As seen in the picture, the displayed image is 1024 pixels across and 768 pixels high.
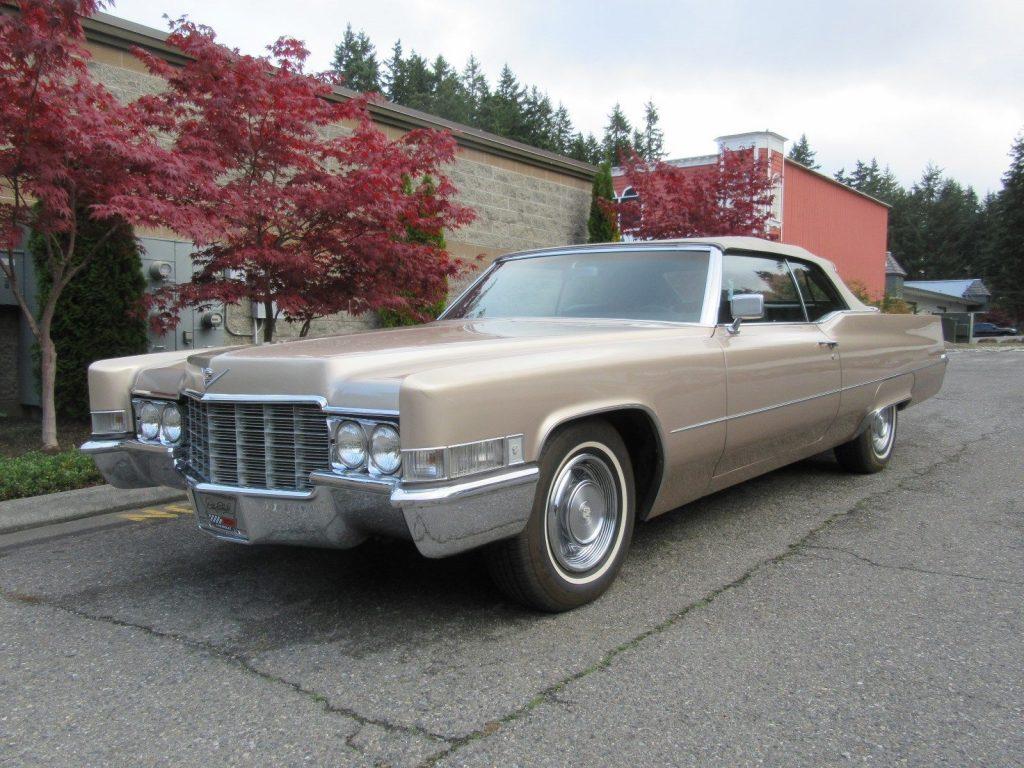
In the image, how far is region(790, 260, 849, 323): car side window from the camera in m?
5.36

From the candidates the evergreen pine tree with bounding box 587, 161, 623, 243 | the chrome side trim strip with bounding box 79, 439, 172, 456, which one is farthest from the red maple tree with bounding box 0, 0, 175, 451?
the evergreen pine tree with bounding box 587, 161, 623, 243

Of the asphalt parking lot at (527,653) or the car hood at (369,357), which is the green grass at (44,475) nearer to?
the asphalt parking lot at (527,653)

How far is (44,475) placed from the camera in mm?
5809

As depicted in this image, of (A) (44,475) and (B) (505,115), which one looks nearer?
(A) (44,475)

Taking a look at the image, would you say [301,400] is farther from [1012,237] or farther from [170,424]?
[1012,237]

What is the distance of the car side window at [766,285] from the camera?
14.8 feet

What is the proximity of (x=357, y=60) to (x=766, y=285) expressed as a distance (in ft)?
224

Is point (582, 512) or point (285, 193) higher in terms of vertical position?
point (285, 193)

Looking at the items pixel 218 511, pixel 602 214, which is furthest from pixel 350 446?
pixel 602 214

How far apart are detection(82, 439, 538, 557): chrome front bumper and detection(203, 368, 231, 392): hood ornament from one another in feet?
1.26

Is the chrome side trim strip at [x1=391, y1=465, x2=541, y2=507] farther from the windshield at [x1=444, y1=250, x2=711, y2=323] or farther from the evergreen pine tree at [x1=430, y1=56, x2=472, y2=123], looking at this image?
the evergreen pine tree at [x1=430, y1=56, x2=472, y2=123]

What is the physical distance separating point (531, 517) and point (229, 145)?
5.40 meters

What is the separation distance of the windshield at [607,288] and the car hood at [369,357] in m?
0.22

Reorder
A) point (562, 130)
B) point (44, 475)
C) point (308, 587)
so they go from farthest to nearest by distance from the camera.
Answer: point (562, 130) → point (44, 475) → point (308, 587)
